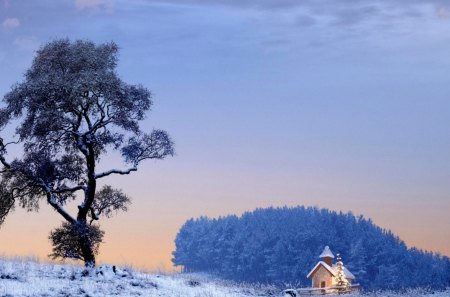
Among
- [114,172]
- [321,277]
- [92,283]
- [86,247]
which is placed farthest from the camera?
[321,277]

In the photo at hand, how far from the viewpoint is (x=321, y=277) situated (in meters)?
88.2

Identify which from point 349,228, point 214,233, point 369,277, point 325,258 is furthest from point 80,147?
point 214,233

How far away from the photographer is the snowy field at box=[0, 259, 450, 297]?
27.4 meters

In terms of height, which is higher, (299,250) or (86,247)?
(299,250)

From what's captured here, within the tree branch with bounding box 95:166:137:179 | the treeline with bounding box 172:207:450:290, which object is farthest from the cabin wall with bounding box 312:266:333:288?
the tree branch with bounding box 95:166:137:179

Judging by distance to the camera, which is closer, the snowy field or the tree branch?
the snowy field

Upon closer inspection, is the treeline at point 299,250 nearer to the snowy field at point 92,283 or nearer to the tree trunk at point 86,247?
the tree trunk at point 86,247

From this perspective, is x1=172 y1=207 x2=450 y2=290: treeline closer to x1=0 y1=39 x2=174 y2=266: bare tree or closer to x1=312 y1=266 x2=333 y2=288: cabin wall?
x1=312 y1=266 x2=333 y2=288: cabin wall

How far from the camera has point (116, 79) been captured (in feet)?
132

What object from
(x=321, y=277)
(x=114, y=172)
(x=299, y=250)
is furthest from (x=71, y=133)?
(x=299, y=250)

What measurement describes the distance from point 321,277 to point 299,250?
53418 mm

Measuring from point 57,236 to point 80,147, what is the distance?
5513 mm

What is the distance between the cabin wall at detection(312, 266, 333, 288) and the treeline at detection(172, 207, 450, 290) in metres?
35.9

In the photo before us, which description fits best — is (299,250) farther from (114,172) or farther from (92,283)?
(92,283)
